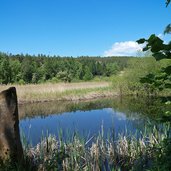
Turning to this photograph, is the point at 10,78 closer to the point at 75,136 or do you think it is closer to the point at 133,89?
the point at 133,89

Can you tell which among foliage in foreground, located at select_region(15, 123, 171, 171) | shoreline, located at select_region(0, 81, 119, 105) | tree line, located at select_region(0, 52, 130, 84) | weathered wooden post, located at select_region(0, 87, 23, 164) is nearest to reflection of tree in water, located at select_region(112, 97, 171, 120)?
foliage in foreground, located at select_region(15, 123, 171, 171)

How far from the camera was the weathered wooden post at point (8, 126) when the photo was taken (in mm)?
5074

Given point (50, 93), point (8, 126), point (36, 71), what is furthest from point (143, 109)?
point (36, 71)

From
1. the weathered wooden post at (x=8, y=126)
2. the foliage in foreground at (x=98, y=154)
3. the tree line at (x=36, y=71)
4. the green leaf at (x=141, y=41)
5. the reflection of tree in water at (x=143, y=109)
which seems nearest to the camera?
the green leaf at (x=141, y=41)

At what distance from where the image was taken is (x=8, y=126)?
5105 millimetres

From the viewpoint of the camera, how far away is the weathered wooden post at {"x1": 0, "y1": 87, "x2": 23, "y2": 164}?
5.07 meters

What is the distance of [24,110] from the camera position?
2167cm

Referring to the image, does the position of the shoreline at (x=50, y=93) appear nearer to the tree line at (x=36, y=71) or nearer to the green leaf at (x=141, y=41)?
the tree line at (x=36, y=71)

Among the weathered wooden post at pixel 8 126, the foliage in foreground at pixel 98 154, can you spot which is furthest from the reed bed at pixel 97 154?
the weathered wooden post at pixel 8 126

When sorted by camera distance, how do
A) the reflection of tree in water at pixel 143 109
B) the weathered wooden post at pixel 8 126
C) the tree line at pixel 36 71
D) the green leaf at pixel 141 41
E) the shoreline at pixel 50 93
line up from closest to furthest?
1. the green leaf at pixel 141 41
2. the weathered wooden post at pixel 8 126
3. the reflection of tree in water at pixel 143 109
4. the shoreline at pixel 50 93
5. the tree line at pixel 36 71

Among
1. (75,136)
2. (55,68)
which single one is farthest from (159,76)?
(55,68)

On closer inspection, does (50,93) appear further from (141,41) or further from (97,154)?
(141,41)

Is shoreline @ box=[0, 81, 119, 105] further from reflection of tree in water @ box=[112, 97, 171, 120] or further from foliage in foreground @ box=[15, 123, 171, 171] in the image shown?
foliage in foreground @ box=[15, 123, 171, 171]

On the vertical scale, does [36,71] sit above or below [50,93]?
above
